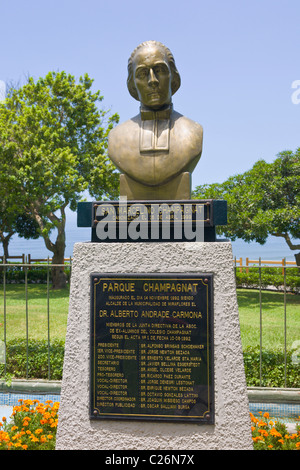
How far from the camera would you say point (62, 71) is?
16.3 meters

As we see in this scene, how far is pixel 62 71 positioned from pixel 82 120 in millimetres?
1889

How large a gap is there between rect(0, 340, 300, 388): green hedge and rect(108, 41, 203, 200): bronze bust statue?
9.15 ft

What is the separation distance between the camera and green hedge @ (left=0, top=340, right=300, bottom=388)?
17.5 feet

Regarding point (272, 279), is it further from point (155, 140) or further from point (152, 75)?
point (152, 75)

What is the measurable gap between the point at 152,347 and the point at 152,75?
2238 mm

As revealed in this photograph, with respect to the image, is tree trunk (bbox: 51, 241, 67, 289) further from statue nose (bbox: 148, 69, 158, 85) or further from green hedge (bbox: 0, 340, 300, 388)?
statue nose (bbox: 148, 69, 158, 85)

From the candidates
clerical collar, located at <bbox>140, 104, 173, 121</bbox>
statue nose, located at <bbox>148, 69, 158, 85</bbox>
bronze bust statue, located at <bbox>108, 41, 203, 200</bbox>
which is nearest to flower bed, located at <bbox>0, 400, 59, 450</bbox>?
bronze bust statue, located at <bbox>108, 41, 203, 200</bbox>

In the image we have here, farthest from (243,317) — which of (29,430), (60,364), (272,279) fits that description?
(29,430)

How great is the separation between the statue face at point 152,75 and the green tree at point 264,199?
9.84 m

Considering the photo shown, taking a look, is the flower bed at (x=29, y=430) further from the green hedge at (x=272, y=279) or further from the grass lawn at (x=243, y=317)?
the green hedge at (x=272, y=279)

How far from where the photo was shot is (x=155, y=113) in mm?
3943
